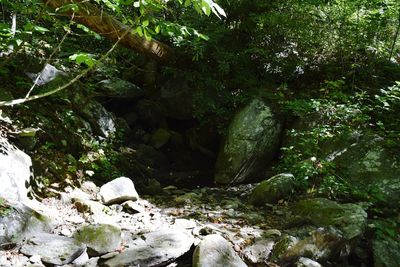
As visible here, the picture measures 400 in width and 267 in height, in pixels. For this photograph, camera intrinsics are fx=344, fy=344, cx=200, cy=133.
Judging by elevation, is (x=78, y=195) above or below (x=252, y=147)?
below

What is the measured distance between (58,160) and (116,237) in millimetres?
2069

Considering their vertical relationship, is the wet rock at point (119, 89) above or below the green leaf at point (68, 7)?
below

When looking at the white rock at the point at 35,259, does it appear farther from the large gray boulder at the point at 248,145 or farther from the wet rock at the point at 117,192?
the large gray boulder at the point at 248,145

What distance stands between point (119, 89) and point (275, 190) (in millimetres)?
4425

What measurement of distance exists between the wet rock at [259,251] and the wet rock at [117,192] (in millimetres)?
1849

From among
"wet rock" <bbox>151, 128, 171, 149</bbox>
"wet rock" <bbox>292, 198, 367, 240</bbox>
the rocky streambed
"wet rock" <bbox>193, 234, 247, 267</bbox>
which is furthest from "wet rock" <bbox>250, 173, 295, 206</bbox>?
"wet rock" <bbox>151, 128, 171, 149</bbox>

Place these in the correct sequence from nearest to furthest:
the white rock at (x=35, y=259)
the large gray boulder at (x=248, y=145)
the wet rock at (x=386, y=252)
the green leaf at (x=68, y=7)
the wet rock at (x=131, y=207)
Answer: the green leaf at (x=68, y=7) → the white rock at (x=35, y=259) → the wet rock at (x=386, y=252) → the wet rock at (x=131, y=207) → the large gray boulder at (x=248, y=145)

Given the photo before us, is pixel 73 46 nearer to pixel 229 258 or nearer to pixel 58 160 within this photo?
pixel 58 160

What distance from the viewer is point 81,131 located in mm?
6137

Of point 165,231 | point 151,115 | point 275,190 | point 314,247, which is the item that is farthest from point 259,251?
point 151,115

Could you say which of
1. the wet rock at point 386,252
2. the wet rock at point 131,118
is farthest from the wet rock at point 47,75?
the wet rock at point 386,252

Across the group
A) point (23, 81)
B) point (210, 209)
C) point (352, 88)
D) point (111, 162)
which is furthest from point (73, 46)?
point (352, 88)

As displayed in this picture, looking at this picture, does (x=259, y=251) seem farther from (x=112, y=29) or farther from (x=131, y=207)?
(x=112, y=29)

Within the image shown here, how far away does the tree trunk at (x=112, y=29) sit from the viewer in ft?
18.4
